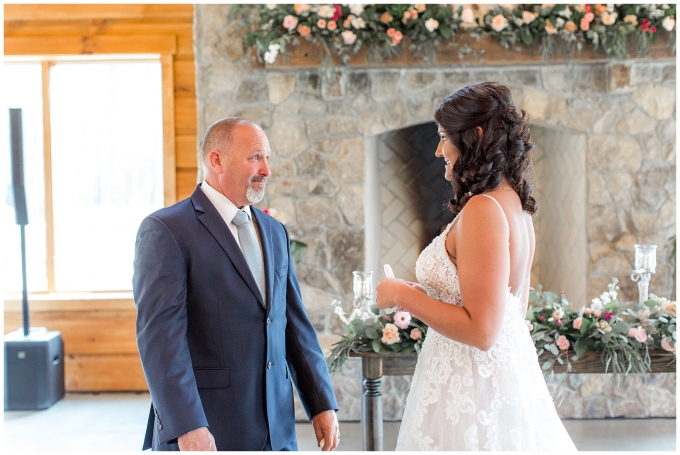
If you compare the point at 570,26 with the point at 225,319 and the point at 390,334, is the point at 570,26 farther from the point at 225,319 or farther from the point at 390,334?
the point at 225,319

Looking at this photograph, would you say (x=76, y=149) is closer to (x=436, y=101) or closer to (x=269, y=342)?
(x=436, y=101)

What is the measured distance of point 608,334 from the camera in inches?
102

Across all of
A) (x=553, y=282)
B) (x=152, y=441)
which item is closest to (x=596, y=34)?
(x=553, y=282)

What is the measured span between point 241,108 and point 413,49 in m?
1.12

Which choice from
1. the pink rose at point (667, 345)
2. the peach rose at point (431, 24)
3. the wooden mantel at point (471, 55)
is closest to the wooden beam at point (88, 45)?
the wooden mantel at point (471, 55)

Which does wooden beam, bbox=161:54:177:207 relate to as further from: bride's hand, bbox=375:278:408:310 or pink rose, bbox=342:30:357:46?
bride's hand, bbox=375:278:408:310

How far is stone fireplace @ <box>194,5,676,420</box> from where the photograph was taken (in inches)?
151

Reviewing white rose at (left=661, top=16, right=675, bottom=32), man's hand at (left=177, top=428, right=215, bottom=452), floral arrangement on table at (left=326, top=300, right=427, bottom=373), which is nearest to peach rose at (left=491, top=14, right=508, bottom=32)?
white rose at (left=661, top=16, right=675, bottom=32)

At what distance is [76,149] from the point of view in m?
4.55

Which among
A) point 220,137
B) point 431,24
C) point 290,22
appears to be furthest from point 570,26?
point 220,137

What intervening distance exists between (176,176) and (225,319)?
297cm

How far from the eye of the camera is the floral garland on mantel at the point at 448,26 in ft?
11.7

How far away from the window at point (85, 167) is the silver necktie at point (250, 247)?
9.56ft

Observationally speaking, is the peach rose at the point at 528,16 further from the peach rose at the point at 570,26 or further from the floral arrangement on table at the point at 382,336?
the floral arrangement on table at the point at 382,336
